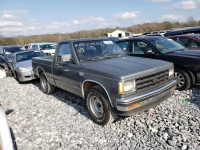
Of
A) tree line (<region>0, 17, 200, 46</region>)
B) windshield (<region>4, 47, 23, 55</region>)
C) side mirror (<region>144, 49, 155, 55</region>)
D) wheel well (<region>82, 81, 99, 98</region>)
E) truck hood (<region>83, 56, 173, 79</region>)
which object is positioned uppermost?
tree line (<region>0, 17, 200, 46</region>)

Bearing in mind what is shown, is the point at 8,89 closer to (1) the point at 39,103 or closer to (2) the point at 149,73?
(1) the point at 39,103

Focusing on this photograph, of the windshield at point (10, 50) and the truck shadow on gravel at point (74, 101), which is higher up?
the windshield at point (10, 50)

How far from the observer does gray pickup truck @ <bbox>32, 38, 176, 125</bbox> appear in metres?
2.83

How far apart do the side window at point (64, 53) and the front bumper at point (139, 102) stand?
1702mm

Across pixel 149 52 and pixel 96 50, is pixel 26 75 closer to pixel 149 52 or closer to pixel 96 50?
pixel 96 50

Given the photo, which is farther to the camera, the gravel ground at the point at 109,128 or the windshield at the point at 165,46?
the windshield at the point at 165,46

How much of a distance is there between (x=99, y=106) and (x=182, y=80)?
9.28 ft

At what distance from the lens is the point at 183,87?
187 inches

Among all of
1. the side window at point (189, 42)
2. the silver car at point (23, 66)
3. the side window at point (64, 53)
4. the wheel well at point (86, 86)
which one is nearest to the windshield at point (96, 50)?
the side window at point (64, 53)

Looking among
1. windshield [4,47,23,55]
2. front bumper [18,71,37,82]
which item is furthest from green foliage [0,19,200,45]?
front bumper [18,71,37,82]

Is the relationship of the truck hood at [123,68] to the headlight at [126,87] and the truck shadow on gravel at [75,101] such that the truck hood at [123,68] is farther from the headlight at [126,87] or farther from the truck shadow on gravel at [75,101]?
the truck shadow on gravel at [75,101]

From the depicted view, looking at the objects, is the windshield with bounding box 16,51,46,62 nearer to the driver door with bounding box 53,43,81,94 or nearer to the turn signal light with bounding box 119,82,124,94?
the driver door with bounding box 53,43,81,94

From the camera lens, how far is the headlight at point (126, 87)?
274 cm

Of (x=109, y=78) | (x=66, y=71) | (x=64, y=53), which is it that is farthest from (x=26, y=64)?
(x=109, y=78)
